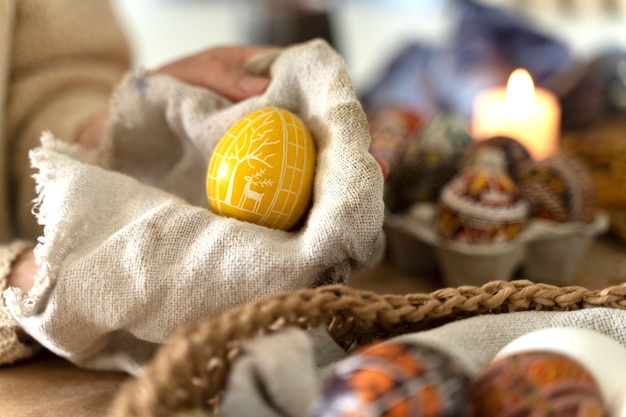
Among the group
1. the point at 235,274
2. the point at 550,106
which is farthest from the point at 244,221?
the point at 550,106

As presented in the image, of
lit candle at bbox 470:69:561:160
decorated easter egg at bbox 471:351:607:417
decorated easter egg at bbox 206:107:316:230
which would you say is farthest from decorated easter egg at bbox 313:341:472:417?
lit candle at bbox 470:69:561:160

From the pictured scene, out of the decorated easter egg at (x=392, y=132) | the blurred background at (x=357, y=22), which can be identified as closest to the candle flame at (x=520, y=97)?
the decorated easter egg at (x=392, y=132)

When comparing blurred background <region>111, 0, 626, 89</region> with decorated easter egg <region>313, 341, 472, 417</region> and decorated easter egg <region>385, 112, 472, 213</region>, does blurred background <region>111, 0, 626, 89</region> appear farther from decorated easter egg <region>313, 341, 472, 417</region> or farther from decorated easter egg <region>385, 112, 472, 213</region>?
decorated easter egg <region>313, 341, 472, 417</region>

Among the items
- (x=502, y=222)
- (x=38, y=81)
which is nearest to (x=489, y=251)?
(x=502, y=222)

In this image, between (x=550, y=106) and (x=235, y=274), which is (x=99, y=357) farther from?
(x=550, y=106)

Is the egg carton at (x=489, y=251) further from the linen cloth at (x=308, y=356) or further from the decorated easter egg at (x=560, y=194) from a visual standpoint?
the linen cloth at (x=308, y=356)

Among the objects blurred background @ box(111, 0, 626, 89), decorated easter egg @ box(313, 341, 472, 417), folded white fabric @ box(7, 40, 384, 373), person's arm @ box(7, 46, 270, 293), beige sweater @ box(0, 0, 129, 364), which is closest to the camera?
decorated easter egg @ box(313, 341, 472, 417)

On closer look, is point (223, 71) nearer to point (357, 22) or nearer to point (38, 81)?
point (38, 81)
